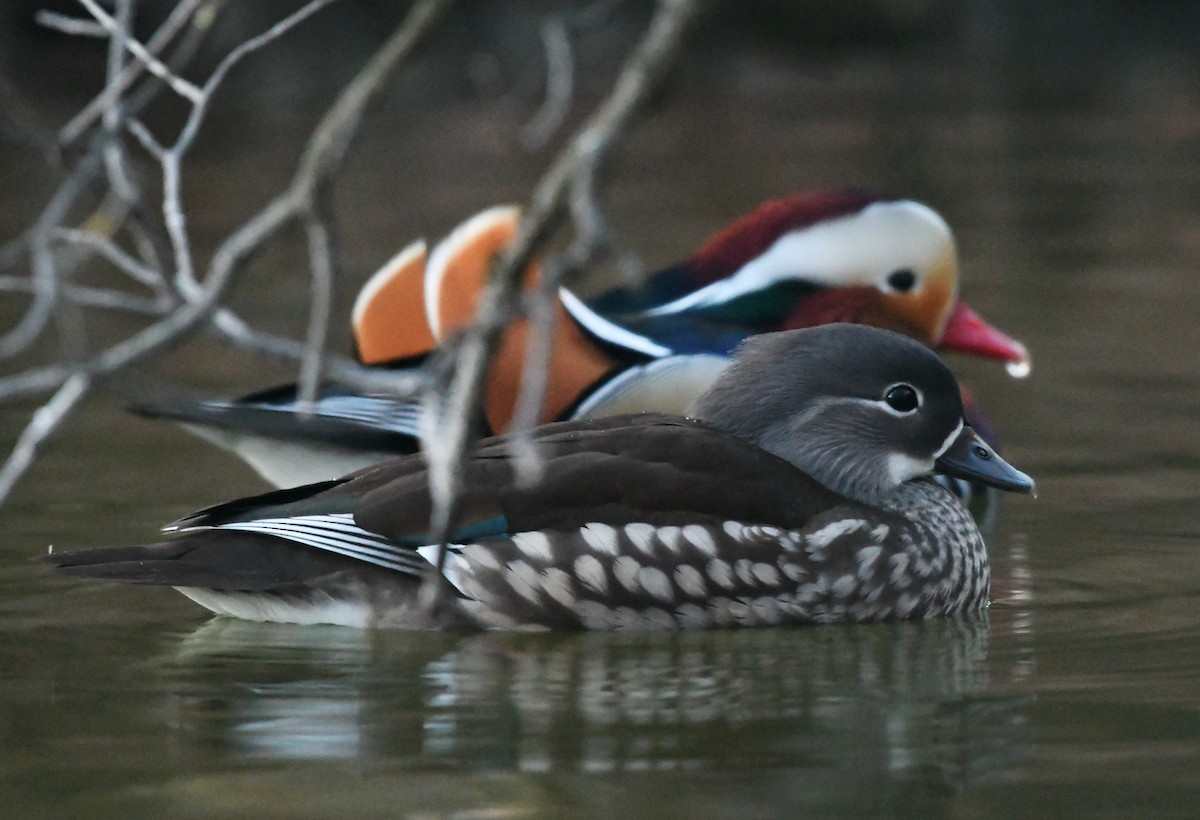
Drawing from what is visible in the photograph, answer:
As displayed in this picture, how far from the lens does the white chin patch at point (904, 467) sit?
17.5 ft

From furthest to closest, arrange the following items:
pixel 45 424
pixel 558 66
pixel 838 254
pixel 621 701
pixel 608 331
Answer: pixel 838 254
pixel 608 331
pixel 621 701
pixel 558 66
pixel 45 424

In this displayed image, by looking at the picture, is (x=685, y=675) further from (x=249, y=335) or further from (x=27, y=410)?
(x=27, y=410)

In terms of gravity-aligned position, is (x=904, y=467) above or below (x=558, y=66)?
below

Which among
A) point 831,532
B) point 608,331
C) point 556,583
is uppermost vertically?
point 608,331

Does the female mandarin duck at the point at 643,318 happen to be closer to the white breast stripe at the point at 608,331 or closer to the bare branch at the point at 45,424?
the white breast stripe at the point at 608,331

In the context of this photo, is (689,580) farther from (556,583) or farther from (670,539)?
(556,583)

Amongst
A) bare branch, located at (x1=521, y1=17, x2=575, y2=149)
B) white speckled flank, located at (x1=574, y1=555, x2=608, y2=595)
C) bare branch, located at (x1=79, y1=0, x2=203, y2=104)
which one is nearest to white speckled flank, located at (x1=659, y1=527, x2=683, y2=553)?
white speckled flank, located at (x1=574, y1=555, x2=608, y2=595)

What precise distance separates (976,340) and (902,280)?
1.20 ft

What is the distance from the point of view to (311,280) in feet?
34.8

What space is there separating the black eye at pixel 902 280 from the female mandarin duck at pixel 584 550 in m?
1.93

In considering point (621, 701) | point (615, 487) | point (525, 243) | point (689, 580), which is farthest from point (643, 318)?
point (525, 243)

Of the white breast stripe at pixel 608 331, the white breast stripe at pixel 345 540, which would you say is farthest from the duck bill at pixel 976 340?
the white breast stripe at pixel 345 540

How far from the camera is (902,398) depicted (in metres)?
5.35

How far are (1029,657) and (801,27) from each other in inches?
671
